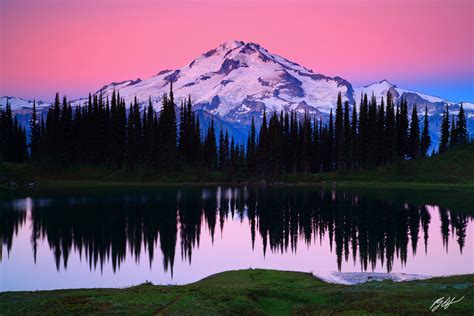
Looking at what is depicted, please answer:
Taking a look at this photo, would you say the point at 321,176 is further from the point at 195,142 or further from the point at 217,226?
the point at 217,226

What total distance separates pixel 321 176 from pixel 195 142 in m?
41.0

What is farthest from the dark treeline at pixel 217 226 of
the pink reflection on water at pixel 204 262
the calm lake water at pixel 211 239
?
the pink reflection on water at pixel 204 262

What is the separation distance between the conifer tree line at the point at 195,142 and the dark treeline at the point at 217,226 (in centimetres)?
5354

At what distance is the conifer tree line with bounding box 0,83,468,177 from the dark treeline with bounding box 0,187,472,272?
176 ft

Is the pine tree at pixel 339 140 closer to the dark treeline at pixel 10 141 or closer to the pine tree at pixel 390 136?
the pine tree at pixel 390 136

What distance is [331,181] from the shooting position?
131 m

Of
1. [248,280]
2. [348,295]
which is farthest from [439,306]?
[248,280]

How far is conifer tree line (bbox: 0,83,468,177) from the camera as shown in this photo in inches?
5428

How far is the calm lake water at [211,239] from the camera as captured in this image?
37.5 metres

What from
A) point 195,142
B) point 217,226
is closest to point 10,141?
point 195,142

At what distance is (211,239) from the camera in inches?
2052

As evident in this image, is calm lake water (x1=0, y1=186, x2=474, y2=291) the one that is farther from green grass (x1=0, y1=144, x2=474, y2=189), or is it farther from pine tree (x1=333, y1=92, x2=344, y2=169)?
pine tree (x1=333, y1=92, x2=344, y2=169)

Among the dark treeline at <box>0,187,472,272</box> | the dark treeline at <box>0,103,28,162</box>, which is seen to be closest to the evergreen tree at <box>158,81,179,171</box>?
the dark treeline at <box>0,103,28,162</box>

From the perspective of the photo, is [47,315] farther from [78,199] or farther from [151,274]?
[78,199]
